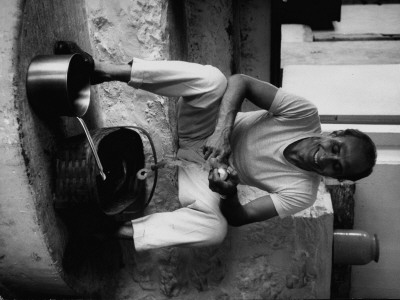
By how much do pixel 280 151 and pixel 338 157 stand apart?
0.97ft

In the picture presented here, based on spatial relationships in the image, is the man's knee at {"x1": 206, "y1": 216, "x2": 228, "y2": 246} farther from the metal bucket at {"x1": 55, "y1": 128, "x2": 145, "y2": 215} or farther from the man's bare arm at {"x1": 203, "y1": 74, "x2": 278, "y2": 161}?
the metal bucket at {"x1": 55, "y1": 128, "x2": 145, "y2": 215}

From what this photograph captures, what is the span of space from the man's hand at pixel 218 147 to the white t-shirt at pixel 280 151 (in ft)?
0.65

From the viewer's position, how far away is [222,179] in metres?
1.94

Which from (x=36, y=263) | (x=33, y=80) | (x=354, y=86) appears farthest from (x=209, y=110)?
(x=354, y=86)

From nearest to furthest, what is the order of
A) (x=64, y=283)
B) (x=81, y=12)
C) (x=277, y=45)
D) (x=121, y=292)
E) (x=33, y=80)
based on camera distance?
(x=33, y=80)
(x=64, y=283)
(x=81, y=12)
(x=121, y=292)
(x=277, y=45)

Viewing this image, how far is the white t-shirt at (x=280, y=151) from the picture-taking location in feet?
6.91

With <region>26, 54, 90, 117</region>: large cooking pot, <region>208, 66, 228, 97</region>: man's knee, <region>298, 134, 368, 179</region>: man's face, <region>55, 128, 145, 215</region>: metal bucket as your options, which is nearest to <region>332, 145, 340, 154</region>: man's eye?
<region>298, 134, 368, 179</region>: man's face

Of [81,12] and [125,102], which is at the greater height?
[81,12]

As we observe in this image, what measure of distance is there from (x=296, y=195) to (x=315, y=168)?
17cm

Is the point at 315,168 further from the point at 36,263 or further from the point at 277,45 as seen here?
the point at 277,45

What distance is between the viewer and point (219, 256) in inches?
103

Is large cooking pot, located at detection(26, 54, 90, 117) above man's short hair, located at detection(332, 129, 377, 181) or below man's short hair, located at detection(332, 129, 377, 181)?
above

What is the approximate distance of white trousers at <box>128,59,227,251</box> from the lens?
2.07 meters

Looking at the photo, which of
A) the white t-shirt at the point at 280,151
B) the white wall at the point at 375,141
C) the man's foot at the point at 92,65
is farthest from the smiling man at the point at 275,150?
the white wall at the point at 375,141
